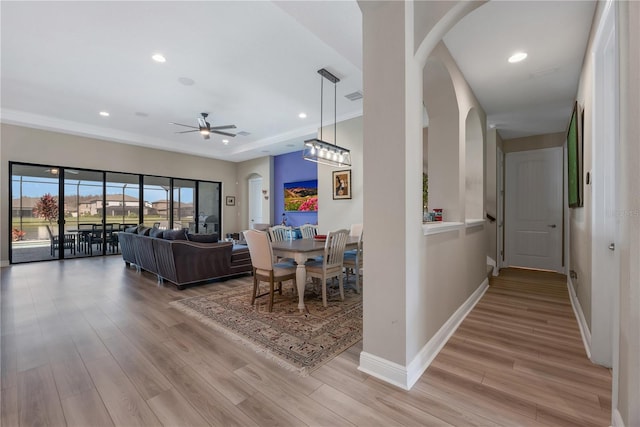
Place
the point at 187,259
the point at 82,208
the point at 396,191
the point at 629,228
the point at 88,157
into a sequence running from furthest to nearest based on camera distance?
the point at 82,208
the point at 88,157
the point at 187,259
the point at 396,191
the point at 629,228

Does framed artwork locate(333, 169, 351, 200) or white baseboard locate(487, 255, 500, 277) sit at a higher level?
framed artwork locate(333, 169, 351, 200)

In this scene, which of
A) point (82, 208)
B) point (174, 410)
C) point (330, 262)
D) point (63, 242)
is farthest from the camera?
point (82, 208)

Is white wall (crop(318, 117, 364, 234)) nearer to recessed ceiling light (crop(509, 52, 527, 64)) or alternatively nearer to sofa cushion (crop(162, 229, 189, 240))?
recessed ceiling light (crop(509, 52, 527, 64))

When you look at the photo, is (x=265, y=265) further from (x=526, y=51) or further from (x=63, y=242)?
(x=63, y=242)

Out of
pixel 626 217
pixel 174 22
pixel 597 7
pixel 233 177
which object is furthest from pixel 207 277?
pixel 233 177

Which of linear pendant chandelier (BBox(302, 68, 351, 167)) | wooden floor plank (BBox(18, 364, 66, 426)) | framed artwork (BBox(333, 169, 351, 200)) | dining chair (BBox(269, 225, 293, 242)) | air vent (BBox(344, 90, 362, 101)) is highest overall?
air vent (BBox(344, 90, 362, 101))

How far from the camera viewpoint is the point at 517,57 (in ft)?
9.49

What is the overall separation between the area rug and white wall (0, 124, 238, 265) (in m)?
5.81

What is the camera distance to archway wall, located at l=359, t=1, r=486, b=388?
1781 mm

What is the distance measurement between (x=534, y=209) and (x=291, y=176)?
6.03 metres

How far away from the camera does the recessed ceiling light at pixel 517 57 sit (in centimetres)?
284

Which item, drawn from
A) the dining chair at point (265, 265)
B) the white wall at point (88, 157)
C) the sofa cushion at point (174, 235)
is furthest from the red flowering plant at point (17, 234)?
the dining chair at point (265, 265)

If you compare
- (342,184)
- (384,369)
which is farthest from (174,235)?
(384,369)

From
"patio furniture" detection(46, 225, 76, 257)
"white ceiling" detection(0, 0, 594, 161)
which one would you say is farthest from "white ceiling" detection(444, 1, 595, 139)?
"patio furniture" detection(46, 225, 76, 257)
